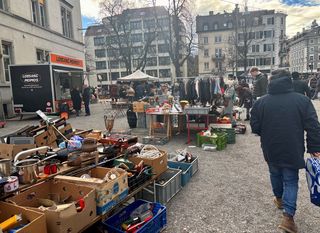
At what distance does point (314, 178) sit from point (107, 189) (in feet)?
7.35

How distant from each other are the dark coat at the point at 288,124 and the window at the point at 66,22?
23.2 metres

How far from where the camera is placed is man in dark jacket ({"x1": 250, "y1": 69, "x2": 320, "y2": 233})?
9.73 ft

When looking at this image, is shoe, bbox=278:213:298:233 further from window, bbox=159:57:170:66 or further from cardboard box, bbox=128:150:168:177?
window, bbox=159:57:170:66

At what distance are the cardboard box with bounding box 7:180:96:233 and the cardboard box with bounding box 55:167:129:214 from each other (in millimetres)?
79

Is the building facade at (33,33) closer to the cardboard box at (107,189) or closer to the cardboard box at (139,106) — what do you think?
the cardboard box at (139,106)

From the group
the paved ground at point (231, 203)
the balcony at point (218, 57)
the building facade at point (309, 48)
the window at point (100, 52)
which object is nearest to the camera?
the paved ground at point (231, 203)

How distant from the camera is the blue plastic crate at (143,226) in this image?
2.93 metres

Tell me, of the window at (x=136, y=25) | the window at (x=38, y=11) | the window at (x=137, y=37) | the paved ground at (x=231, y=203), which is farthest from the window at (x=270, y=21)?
the paved ground at (x=231, y=203)

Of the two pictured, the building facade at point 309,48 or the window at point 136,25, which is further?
the building facade at point 309,48

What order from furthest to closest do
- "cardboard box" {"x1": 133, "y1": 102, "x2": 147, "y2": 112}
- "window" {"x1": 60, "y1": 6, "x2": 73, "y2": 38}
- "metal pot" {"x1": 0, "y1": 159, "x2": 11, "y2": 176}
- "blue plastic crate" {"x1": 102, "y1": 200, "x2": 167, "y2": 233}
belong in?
"window" {"x1": 60, "y1": 6, "x2": 73, "y2": 38}, "cardboard box" {"x1": 133, "y1": 102, "x2": 147, "y2": 112}, "blue plastic crate" {"x1": 102, "y1": 200, "x2": 167, "y2": 233}, "metal pot" {"x1": 0, "y1": 159, "x2": 11, "y2": 176}

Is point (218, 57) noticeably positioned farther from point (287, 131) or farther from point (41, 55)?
point (287, 131)

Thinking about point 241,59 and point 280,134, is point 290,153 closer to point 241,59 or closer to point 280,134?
point 280,134

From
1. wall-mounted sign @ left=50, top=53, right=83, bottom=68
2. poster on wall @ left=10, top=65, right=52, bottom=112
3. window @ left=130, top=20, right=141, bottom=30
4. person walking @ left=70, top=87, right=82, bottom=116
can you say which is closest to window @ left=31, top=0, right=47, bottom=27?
wall-mounted sign @ left=50, top=53, right=83, bottom=68

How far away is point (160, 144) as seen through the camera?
780 centimetres
